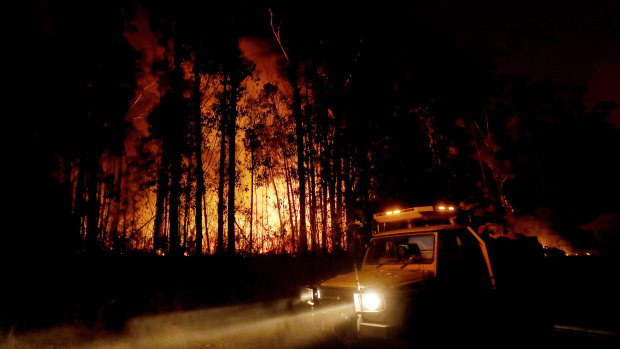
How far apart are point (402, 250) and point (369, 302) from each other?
1.16 meters

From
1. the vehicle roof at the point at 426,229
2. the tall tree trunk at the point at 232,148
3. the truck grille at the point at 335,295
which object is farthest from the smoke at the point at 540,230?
the truck grille at the point at 335,295

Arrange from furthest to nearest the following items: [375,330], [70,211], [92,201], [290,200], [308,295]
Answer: [290,200] < [92,201] < [70,211] < [308,295] < [375,330]

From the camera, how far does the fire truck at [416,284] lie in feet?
13.2

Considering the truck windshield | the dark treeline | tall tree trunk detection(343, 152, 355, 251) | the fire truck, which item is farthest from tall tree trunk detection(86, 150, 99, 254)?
the truck windshield

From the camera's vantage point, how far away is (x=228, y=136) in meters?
14.3

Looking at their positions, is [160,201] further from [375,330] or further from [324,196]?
[375,330]

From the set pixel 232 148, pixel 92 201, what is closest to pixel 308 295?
pixel 232 148

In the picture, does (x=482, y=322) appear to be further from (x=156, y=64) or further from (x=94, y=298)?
(x=156, y=64)

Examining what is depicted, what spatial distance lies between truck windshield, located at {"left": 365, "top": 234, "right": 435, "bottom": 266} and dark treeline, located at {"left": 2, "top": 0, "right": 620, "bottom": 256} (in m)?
2.72

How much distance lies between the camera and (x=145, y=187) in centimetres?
2077

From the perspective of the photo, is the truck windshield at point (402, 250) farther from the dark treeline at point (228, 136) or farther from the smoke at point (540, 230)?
the smoke at point (540, 230)

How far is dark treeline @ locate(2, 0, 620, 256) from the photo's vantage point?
11.6 meters

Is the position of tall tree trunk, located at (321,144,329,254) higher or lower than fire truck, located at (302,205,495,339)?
higher

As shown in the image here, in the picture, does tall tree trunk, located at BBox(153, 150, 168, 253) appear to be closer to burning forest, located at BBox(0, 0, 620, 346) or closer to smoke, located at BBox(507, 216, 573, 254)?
burning forest, located at BBox(0, 0, 620, 346)
